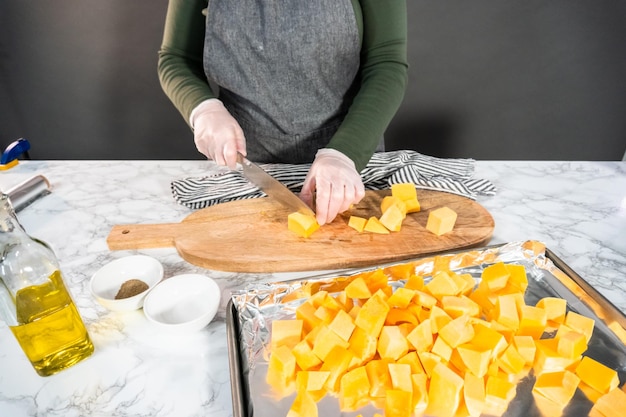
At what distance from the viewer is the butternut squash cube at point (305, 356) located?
83cm

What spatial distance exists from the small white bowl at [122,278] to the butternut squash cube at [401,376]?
0.60 meters

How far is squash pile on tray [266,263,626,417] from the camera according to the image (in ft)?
2.61

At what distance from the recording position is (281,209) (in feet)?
4.62

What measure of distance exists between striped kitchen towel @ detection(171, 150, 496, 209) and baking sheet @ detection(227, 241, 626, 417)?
391 millimetres

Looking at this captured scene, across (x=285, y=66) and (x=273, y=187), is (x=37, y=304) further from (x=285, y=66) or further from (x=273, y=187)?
(x=285, y=66)

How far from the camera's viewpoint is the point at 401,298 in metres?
0.92

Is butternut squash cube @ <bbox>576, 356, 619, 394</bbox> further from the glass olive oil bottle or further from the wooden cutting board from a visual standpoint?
the glass olive oil bottle

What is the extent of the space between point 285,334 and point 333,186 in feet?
1.59

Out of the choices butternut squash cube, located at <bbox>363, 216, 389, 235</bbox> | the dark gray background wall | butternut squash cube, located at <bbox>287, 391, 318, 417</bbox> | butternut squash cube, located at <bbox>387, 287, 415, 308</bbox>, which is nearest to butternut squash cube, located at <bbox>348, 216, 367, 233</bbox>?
butternut squash cube, located at <bbox>363, 216, 389, 235</bbox>

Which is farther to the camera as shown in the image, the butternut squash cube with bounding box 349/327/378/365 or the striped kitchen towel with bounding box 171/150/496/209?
the striped kitchen towel with bounding box 171/150/496/209

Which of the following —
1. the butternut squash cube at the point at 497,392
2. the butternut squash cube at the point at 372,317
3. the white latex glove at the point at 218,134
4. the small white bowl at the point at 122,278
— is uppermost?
the white latex glove at the point at 218,134

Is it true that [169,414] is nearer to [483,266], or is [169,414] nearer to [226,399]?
[226,399]

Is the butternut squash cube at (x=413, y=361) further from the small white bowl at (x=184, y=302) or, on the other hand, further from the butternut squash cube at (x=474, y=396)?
the small white bowl at (x=184, y=302)

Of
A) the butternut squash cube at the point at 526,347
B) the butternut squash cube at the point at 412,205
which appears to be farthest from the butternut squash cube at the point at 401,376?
the butternut squash cube at the point at 412,205
